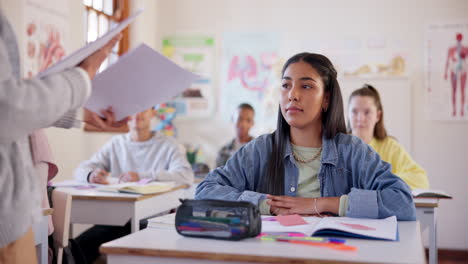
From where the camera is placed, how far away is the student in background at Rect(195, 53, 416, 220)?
1.76 meters

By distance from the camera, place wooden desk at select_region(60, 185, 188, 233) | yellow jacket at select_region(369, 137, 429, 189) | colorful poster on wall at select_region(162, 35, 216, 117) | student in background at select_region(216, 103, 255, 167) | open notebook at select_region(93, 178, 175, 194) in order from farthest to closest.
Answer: colorful poster on wall at select_region(162, 35, 216, 117), student in background at select_region(216, 103, 255, 167), yellow jacket at select_region(369, 137, 429, 189), open notebook at select_region(93, 178, 175, 194), wooden desk at select_region(60, 185, 188, 233)

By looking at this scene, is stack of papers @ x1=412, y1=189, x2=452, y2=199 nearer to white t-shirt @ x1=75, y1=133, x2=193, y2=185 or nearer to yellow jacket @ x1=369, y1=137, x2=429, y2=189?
yellow jacket @ x1=369, y1=137, x2=429, y2=189

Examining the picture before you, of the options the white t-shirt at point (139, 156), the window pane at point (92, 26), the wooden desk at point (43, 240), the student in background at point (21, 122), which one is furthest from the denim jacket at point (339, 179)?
the window pane at point (92, 26)

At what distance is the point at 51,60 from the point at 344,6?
2841 mm

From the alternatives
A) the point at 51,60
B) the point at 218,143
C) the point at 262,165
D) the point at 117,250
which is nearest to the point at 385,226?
the point at 262,165

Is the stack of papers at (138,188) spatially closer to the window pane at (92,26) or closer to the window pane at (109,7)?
the window pane at (92,26)

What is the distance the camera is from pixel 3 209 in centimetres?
102

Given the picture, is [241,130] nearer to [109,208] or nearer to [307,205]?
[109,208]

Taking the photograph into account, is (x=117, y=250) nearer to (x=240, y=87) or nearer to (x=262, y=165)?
(x=262, y=165)

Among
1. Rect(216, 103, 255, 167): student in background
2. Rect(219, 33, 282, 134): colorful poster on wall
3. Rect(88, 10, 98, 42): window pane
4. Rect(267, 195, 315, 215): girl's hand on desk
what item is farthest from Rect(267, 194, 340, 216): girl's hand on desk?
Rect(219, 33, 282, 134): colorful poster on wall

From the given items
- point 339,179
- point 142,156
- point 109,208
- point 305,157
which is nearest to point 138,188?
point 109,208

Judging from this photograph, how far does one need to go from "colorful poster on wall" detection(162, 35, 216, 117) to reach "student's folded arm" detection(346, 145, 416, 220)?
12.3 feet

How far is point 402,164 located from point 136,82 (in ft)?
6.94

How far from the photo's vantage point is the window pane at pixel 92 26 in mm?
4479
